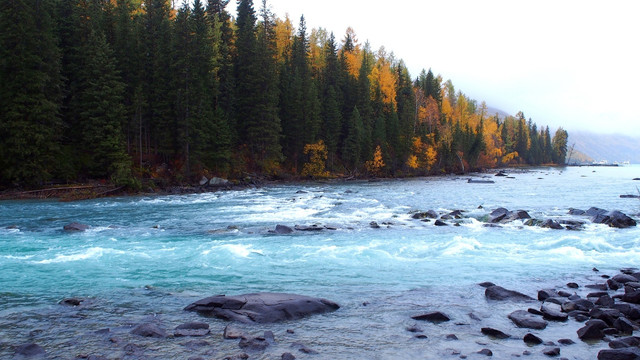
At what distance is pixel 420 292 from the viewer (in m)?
12.2

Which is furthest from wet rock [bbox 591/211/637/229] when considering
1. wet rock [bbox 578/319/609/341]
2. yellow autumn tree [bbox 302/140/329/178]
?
yellow autumn tree [bbox 302/140/329/178]

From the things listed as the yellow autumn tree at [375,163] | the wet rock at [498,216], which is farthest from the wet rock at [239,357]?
the yellow autumn tree at [375,163]

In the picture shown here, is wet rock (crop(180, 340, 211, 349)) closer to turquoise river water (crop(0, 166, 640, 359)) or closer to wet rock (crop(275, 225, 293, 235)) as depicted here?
turquoise river water (crop(0, 166, 640, 359))

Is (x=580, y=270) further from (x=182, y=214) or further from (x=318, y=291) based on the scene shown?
(x=182, y=214)

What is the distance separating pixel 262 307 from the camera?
10.2 metres

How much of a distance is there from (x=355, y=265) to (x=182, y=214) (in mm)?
16739

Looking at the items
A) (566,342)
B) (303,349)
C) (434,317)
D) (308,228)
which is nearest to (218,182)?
(308,228)

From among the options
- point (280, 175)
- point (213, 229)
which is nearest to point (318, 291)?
point (213, 229)

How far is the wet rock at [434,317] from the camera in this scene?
32.6 feet

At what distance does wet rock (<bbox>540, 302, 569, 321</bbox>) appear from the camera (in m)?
9.81

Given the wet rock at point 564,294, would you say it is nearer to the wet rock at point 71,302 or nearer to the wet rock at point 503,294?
the wet rock at point 503,294

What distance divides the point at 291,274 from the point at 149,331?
5.81 m

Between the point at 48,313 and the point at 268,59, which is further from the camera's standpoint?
the point at 268,59

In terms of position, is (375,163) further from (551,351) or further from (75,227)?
(551,351)
